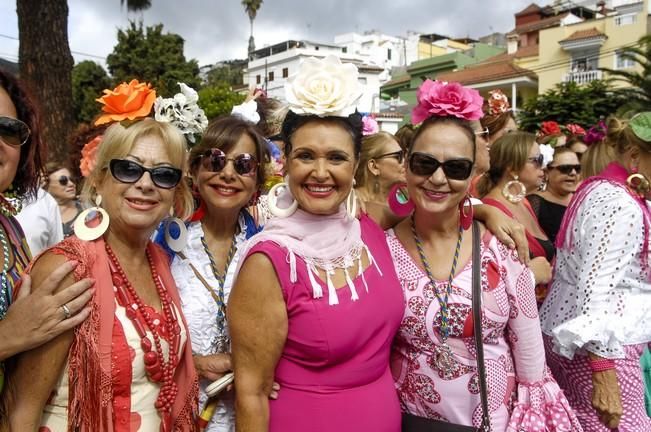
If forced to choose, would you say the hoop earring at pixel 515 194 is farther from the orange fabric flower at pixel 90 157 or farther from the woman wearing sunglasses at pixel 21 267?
the woman wearing sunglasses at pixel 21 267

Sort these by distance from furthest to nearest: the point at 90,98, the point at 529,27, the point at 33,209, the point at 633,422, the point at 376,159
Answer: the point at 529,27 → the point at 90,98 → the point at 376,159 → the point at 33,209 → the point at 633,422

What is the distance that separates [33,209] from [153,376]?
7.00ft

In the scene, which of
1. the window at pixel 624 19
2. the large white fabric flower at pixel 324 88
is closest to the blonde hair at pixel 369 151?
the large white fabric flower at pixel 324 88

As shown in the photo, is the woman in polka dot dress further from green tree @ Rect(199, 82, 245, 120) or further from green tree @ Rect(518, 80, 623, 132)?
green tree @ Rect(199, 82, 245, 120)

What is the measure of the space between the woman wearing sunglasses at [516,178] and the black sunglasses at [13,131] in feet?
11.3

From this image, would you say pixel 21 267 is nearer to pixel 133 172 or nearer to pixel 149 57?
pixel 133 172

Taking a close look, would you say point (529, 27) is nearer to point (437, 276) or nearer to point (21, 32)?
point (21, 32)

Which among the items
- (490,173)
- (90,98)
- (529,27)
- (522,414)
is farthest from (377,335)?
(529,27)

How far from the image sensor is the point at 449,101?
255 centimetres

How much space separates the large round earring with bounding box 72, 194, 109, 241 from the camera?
7.15 ft

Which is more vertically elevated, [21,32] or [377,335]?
[21,32]

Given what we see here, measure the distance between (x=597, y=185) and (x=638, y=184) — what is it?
0.21m

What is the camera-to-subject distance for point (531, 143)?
16.6 ft

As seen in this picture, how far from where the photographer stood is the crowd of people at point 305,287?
207 centimetres
